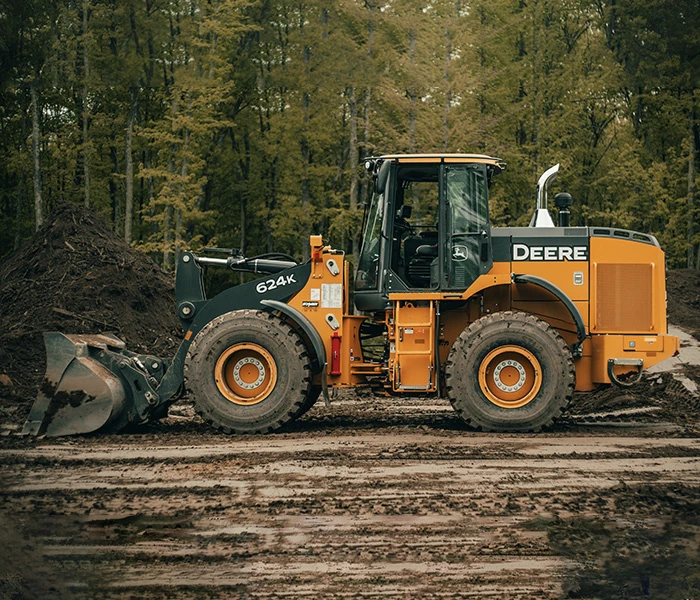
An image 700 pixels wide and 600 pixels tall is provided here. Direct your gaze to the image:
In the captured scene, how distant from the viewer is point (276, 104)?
38.9 meters

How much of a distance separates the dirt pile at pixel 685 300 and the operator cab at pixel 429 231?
10361 mm

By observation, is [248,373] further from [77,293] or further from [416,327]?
[77,293]

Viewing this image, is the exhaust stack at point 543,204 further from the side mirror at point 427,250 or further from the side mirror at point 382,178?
the side mirror at point 382,178

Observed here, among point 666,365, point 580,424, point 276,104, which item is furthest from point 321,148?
point 580,424

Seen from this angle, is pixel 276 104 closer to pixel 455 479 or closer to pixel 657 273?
pixel 657 273

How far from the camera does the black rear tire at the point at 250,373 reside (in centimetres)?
1070

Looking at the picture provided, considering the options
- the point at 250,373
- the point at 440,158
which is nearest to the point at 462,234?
the point at 440,158

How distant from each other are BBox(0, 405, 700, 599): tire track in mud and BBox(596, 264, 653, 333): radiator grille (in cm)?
121

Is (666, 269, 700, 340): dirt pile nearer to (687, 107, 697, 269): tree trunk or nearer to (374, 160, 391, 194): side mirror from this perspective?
(687, 107, 697, 269): tree trunk

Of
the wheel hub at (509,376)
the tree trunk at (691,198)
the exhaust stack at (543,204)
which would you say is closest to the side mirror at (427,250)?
the exhaust stack at (543,204)

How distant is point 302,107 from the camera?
36344 mm

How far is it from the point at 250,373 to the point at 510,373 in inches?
110

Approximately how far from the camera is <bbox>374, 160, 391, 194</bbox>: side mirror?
35.4 feet

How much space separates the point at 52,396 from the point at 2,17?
2377cm
